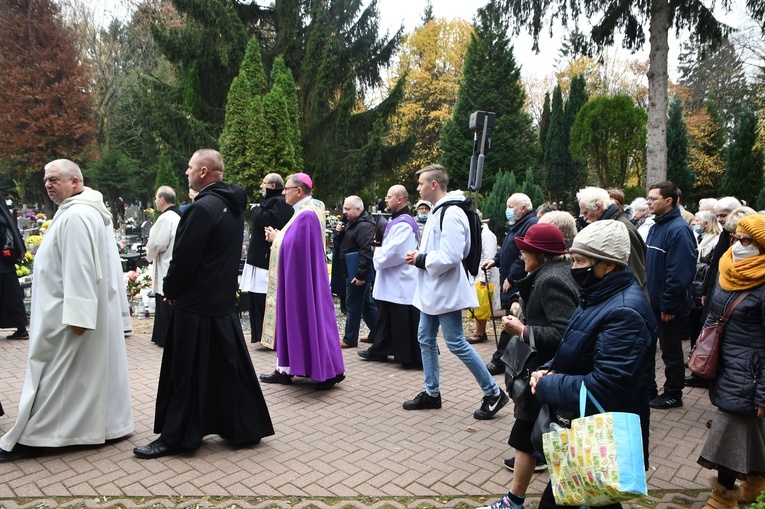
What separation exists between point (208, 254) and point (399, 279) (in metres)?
3.00

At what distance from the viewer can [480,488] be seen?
11.9 feet

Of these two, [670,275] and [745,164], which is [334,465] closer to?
[670,275]

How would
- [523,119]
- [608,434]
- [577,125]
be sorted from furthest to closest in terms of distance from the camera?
[523,119]
[577,125]
[608,434]

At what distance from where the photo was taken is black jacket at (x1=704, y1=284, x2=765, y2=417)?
3152 millimetres

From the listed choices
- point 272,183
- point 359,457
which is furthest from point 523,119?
point 359,457

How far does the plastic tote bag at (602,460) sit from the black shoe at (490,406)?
2520 millimetres

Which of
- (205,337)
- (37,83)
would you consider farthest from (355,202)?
(37,83)

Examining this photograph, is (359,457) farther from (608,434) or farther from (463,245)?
Result: (608,434)

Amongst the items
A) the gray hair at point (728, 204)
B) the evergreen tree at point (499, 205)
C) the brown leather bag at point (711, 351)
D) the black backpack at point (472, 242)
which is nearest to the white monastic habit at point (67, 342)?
the black backpack at point (472, 242)

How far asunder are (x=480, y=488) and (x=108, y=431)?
2.76 metres

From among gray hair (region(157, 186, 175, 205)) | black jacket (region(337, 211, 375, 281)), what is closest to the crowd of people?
black jacket (region(337, 211, 375, 281))

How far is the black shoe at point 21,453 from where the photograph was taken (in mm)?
→ 3918

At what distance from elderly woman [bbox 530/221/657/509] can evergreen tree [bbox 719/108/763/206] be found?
85.0 feet

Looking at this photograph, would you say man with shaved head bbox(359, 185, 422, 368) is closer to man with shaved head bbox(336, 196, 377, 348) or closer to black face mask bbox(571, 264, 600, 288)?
man with shaved head bbox(336, 196, 377, 348)
